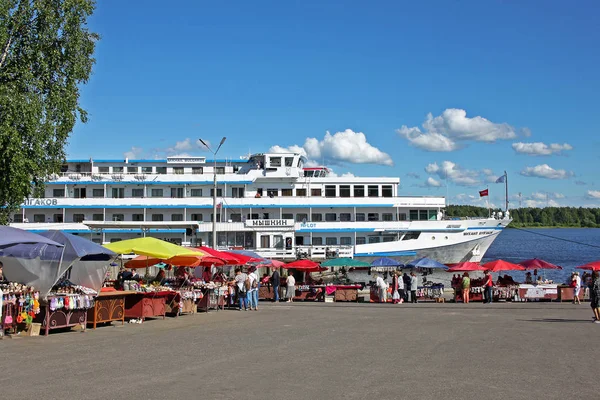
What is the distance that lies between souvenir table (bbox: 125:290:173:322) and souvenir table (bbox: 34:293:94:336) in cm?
241

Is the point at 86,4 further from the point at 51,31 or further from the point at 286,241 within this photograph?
the point at 286,241

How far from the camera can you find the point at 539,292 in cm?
2789

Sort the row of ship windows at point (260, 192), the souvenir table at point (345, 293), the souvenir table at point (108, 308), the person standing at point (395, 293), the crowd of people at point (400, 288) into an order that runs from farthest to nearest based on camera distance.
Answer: the row of ship windows at point (260, 192), the souvenir table at point (345, 293), the crowd of people at point (400, 288), the person standing at point (395, 293), the souvenir table at point (108, 308)

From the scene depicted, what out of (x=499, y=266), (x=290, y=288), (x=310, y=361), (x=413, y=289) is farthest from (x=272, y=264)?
A: (x=310, y=361)

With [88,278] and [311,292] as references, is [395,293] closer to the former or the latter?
[311,292]

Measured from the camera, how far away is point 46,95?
77.3ft

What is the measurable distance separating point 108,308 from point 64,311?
1.87 meters

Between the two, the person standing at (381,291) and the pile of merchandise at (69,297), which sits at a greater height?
the pile of merchandise at (69,297)

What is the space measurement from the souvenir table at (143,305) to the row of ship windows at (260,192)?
3225cm

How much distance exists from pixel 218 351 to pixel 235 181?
130 ft

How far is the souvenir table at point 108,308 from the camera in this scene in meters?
16.4

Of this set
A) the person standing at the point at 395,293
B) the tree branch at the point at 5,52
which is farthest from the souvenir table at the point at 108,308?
the person standing at the point at 395,293

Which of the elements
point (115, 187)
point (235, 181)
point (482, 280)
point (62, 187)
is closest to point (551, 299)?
point (482, 280)

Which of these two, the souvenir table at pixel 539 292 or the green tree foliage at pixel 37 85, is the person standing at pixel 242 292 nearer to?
the green tree foliage at pixel 37 85
